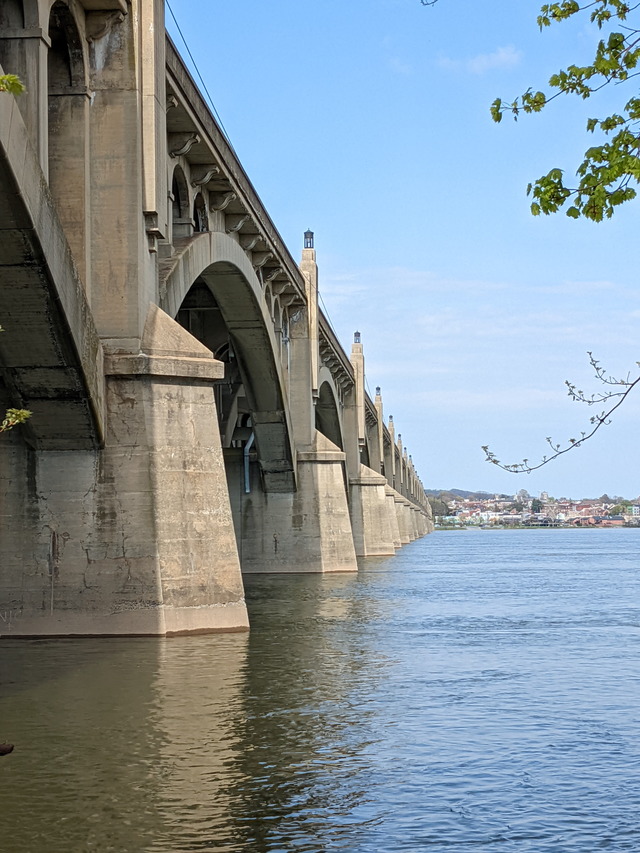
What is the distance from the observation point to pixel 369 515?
69562 mm

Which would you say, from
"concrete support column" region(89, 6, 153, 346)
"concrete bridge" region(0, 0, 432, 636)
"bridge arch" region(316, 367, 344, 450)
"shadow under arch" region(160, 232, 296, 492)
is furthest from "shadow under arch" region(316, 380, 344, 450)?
"concrete support column" region(89, 6, 153, 346)

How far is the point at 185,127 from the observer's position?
25.9m

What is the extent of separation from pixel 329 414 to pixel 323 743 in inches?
2048

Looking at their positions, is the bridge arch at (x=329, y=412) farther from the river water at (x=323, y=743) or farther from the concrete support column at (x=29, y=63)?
the concrete support column at (x=29, y=63)

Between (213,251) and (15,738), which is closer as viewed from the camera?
(15,738)

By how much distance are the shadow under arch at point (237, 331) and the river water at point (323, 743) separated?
8591 mm

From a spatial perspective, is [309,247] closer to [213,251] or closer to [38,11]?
[213,251]

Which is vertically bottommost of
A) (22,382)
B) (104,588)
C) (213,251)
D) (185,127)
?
(104,588)

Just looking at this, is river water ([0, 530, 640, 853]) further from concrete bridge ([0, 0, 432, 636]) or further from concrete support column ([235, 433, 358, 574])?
concrete support column ([235, 433, 358, 574])

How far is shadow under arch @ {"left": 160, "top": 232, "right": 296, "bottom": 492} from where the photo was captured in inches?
1060

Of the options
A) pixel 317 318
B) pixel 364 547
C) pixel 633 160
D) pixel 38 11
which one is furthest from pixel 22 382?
pixel 364 547

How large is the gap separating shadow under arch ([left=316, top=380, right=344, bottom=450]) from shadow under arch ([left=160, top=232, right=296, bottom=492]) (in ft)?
34.9

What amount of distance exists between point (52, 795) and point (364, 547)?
194ft

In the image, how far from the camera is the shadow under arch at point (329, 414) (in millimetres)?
60950
